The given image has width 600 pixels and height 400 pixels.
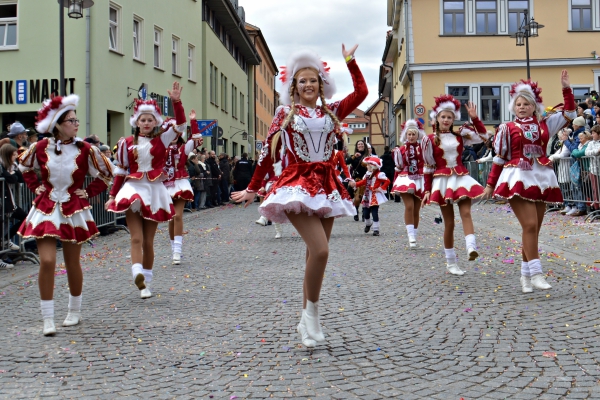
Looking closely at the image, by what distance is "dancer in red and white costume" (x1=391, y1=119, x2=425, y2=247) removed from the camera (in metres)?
10.9

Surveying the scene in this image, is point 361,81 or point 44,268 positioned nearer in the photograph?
point 361,81

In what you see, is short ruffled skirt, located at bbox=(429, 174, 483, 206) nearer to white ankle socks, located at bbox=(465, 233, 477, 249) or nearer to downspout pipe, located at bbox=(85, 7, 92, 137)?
white ankle socks, located at bbox=(465, 233, 477, 249)

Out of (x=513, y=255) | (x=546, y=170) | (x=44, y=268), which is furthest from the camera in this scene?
(x=513, y=255)

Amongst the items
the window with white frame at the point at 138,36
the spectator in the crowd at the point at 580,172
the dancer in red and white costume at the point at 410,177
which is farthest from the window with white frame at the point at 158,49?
the dancer in red and white costume at the point at 410,177

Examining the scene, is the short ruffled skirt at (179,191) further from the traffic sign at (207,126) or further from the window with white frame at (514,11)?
the window with white frame at (514,11)

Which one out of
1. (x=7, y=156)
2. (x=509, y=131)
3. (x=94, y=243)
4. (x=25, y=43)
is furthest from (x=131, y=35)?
(x=509, y=131)

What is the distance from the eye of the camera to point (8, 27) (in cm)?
2256

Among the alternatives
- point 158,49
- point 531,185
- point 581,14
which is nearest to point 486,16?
point 581,14

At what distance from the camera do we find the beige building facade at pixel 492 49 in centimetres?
3553

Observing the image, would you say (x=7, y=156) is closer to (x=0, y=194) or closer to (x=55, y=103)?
(x=0, y=194)

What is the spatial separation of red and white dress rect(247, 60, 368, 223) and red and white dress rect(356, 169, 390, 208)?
26.4ft

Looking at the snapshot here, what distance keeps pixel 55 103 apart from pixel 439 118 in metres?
4.52

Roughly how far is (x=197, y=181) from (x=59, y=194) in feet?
55.7

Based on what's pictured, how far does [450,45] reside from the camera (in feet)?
119
